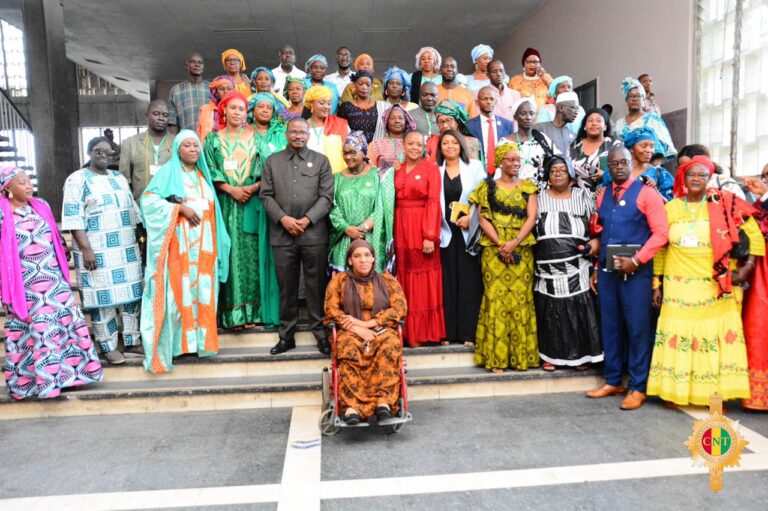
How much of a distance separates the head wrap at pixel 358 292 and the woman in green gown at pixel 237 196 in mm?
1271

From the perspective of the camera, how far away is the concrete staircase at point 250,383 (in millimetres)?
4129

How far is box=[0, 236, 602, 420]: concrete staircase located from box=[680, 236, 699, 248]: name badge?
4.15 feet

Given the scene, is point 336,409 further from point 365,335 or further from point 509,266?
point 509,266

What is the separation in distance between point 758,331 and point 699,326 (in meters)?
0.43

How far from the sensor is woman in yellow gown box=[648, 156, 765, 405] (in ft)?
12.3

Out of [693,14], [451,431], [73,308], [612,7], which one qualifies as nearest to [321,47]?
[612,7]

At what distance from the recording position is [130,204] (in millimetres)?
4395

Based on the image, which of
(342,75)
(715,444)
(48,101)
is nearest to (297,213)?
(342,75)

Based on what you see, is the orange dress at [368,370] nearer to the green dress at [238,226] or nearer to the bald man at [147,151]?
the green dress at [238,226]

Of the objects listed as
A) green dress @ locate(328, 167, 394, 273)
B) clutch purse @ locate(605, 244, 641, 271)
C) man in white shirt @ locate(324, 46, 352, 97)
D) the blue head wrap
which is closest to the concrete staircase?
green dress @ locate(328, 167, 394, 273)

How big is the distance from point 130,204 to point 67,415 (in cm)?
165

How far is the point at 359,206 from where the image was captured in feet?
14.7

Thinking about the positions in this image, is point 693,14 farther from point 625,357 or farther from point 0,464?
point 0,464

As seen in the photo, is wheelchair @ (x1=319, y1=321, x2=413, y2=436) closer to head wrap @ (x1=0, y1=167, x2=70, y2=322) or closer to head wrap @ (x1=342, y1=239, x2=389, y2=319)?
head wrap @ (x1=342, y1=239, x2=389, y2=319)
